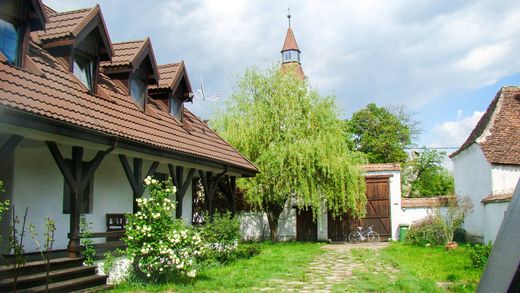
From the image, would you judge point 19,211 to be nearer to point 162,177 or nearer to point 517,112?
point 162,177

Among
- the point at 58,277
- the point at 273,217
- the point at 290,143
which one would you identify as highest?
the point at 290,143

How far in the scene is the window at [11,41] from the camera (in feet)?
26.1

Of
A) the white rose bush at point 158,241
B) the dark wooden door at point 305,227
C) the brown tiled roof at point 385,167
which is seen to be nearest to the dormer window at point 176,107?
the white rose bush at point 158,241

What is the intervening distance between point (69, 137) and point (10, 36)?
1998mm

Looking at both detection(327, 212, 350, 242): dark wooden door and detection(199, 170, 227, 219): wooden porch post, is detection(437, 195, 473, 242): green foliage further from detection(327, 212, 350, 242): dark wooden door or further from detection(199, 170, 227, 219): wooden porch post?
detection(199, 170, 227, 219): wooden porch post

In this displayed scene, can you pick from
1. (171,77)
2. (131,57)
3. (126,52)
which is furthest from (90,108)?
(171,77)

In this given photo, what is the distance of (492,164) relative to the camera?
57.2 ft

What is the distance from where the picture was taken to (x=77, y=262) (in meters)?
8.01

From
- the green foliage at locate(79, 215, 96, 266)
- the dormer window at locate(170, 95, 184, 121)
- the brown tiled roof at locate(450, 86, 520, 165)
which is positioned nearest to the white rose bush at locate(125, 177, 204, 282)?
the green foliage at locate(79, 215, 96, 266)

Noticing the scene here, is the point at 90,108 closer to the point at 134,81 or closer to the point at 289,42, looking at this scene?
the point at 134,81

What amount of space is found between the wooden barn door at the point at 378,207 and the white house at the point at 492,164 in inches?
133

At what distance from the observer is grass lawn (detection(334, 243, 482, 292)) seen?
8.36 metres

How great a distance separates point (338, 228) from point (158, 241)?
622 inches

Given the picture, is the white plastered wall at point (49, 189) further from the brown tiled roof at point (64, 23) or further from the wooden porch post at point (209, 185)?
the wooden porch post at point (209, 185)
